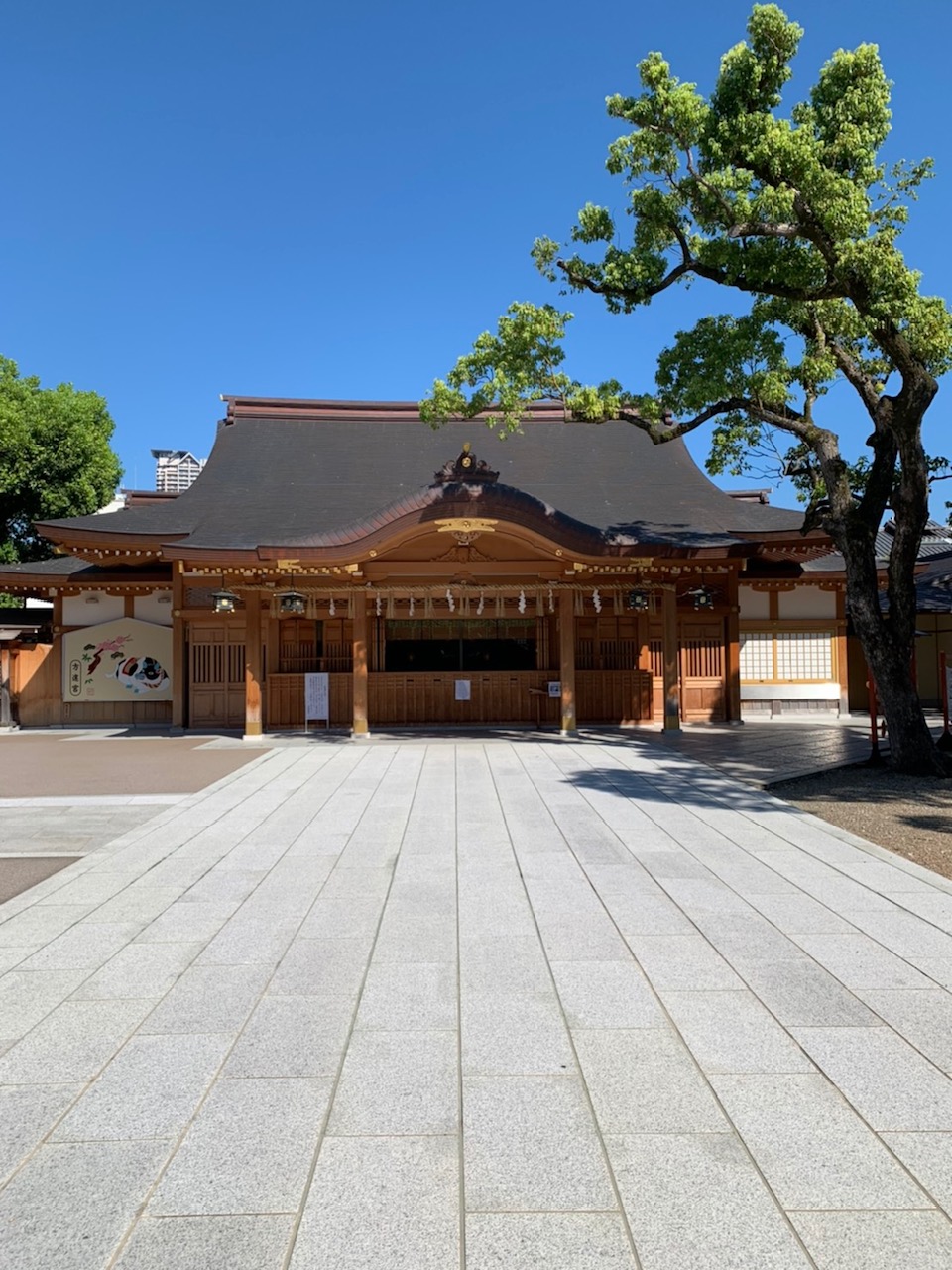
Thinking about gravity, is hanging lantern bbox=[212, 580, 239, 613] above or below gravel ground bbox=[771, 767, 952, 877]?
above

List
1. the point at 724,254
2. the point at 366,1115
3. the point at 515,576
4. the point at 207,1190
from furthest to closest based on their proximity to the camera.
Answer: the point at 515,576
the point at 724,254
the point at 366,1115
the point at 207,1190

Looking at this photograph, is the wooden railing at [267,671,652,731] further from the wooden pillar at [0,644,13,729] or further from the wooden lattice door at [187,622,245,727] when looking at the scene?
the wooden pillar at [0,644,13,729]

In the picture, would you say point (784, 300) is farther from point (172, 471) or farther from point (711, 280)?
point (172, 471)

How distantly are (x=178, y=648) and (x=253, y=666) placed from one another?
8.30 ft

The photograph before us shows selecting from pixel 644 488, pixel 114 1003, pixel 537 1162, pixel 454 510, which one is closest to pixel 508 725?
pixel 454 510

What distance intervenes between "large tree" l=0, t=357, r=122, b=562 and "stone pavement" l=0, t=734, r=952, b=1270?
793 inches

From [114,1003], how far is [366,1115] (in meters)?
1.63

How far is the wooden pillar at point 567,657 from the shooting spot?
14.5m

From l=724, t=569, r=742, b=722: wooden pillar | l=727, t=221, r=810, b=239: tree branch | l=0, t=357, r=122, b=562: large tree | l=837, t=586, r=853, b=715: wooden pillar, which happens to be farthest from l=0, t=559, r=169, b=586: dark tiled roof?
l=837, t=586, r=853, b=715: wooden pillar

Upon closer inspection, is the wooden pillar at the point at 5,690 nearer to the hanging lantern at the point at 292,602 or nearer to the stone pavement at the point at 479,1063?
the hanging lantern at the point at 292,602

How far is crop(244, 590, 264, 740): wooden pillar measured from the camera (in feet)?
47.3

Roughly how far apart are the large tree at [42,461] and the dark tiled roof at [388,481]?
17.4 ft

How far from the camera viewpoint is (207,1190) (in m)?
2.31

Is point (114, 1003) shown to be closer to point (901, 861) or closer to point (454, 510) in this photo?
point (901, 861)
